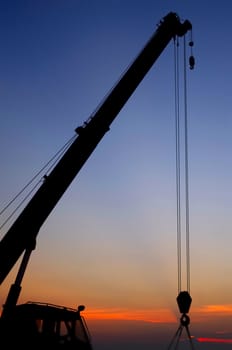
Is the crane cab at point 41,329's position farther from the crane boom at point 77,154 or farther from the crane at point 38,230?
the crane boom at point 77,154

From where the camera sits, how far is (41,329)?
13.7 meters

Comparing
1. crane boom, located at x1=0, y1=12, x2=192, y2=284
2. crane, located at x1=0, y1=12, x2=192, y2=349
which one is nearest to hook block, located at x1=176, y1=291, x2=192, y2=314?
crane, located at x1=0, y1=12, x2=192, y2=349

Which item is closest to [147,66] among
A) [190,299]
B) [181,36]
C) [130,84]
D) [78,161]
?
[130,84]

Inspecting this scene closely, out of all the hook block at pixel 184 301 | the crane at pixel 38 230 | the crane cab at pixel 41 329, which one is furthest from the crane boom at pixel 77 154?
the hook block at pixel 184 301

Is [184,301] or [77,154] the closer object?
[184,301]

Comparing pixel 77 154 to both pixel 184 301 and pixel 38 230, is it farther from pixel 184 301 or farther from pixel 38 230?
pixel 184 301

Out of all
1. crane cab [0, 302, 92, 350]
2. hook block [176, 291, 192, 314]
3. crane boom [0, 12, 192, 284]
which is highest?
crane boom [0, 12, 192, 284]

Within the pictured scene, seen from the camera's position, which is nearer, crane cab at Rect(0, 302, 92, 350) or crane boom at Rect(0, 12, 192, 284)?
crane cab at Rect(0, 302, 92, 350)

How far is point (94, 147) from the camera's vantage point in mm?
16719

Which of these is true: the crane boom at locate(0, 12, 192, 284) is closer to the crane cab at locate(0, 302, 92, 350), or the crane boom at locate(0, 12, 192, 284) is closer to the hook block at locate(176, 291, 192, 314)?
the crane cab at locate(0, 302, 92, 350)

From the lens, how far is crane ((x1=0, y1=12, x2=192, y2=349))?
13.7m

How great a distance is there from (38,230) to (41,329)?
3332 mm

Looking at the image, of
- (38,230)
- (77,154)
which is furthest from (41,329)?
(77,154)

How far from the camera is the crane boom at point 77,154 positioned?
14.4 metres
